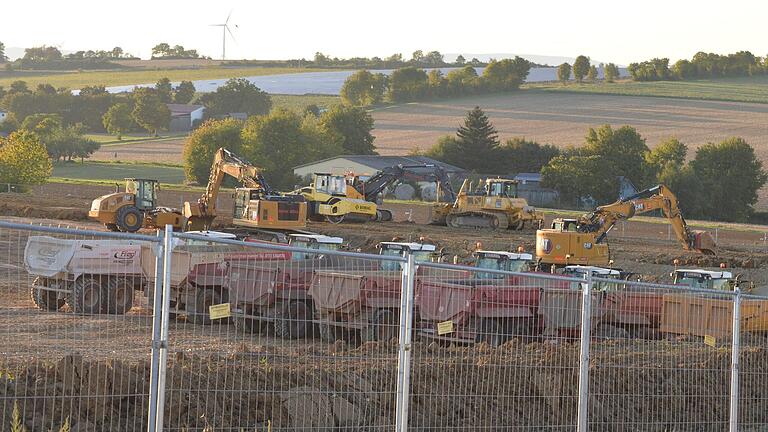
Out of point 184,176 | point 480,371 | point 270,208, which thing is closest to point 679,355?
point 480,371

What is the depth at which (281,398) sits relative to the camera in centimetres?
1312

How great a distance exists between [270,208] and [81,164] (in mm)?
70051

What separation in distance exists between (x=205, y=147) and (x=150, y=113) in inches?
2139

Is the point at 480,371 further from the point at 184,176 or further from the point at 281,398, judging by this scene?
the point at 184,176

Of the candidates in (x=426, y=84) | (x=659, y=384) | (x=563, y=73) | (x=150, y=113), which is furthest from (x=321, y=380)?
(x=563, y=73)

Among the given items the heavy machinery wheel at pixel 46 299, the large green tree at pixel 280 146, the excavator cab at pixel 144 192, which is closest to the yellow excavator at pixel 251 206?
the excavator cab at pixel 144 192

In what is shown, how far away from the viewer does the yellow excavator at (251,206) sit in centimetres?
4431

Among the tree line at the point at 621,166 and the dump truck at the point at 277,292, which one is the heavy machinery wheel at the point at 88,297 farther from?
the tree line at the point at 621,166

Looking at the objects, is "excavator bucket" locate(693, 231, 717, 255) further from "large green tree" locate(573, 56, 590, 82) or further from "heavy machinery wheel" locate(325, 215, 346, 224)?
"large green tree" locate(573, 56, 590, 82)

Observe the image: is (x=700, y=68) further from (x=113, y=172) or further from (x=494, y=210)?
(x=494, y=210)

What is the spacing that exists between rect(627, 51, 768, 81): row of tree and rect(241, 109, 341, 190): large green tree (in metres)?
74.1

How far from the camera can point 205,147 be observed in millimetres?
95125

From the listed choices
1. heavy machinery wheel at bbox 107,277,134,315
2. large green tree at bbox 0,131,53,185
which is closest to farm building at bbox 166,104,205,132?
large green tree at bbox 0,131,53,185

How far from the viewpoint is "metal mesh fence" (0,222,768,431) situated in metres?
11.7
